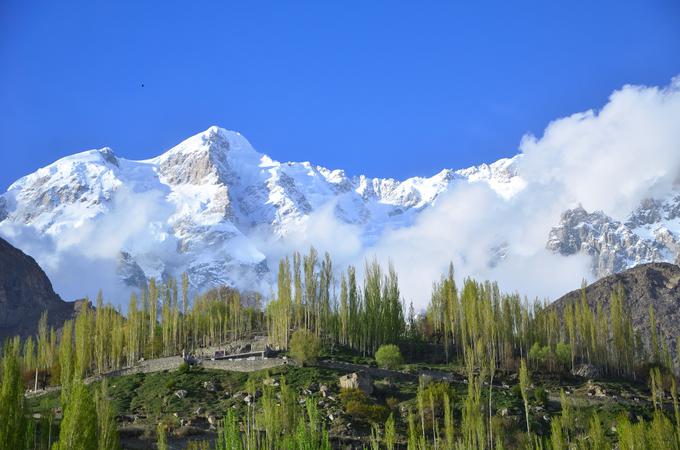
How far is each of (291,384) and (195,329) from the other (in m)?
32.7

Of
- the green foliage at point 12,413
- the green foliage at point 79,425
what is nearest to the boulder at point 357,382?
the green foliage at point 79,425

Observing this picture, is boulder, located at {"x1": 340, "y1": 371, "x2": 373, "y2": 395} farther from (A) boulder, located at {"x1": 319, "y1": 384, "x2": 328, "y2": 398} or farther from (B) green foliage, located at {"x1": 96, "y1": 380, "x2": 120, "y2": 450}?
(B) green foliage, located at {"x1": 96, "y1": 380, "x2": 120, "y2": 450}

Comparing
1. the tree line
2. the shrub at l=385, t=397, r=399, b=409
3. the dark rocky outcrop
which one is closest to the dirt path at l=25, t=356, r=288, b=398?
the tree line

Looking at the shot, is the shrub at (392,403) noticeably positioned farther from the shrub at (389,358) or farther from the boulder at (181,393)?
the boulder at (181,393)

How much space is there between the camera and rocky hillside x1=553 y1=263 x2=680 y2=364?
147000 millimetres

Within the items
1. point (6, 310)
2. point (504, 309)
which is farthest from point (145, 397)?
point (6, 310)

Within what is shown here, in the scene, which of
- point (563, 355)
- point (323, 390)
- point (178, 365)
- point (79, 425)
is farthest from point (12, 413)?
point (563, 355)

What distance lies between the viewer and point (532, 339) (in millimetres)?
99688

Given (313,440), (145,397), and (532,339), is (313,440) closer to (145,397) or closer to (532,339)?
(145,397)

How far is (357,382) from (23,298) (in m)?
128

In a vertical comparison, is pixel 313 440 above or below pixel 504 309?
below

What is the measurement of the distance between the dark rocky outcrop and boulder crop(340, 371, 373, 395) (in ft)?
366

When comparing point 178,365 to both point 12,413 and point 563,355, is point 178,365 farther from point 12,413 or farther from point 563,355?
point 563,355

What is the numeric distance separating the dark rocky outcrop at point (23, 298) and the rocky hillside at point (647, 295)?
10878 cm
